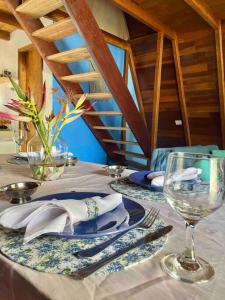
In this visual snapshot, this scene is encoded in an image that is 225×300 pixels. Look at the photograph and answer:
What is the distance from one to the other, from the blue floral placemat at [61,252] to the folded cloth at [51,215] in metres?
0.02

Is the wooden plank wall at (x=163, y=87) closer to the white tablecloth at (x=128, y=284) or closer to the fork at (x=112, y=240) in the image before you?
the fork at (x=112, y=240)

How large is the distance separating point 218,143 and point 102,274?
3.17 m

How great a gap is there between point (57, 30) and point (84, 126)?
1343 mm

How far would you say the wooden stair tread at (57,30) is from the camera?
1973 millimetres

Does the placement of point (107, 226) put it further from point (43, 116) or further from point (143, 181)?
point (43, 116)

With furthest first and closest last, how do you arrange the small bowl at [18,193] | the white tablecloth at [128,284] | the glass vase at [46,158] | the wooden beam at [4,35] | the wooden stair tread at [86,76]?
the wooden beam at [4,35], the wooden stair tread at [86,76], the glass vase at [46,158], the small bowl at [18,193], the white tablecloth at [128,284]

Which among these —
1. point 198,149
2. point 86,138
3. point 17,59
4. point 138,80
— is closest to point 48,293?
point 198,149

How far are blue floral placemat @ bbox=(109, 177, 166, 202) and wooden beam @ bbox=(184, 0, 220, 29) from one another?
71.6 inches

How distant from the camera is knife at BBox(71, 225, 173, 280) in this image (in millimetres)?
417

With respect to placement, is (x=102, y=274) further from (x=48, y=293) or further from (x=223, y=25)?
(x=223, y=25)

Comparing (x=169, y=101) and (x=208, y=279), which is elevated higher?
(x=169, y=101)

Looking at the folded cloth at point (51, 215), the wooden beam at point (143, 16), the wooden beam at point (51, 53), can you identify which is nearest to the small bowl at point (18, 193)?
→ the folded cloth at point (51, 215)

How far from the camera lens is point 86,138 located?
10.8 feet

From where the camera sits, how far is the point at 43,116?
110 cm
